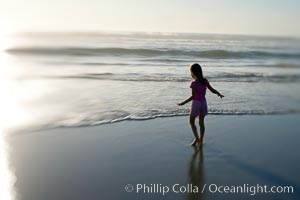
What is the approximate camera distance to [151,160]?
213 inches

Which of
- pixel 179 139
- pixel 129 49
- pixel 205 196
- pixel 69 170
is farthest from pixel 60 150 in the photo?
pixel 129 49

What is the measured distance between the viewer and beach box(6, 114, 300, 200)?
4473 millimetres

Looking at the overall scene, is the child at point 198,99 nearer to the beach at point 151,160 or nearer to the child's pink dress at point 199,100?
the child's pink dress at point 199,100

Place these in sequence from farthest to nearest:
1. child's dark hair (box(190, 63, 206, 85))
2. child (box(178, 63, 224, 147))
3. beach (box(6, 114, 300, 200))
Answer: child (box(178, 63, 224, 147)) → child's dark hair (box(190, 63, 206, 85)) → beach (box(6, 114, 300, 200))

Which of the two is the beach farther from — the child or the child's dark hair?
the child's dark hair

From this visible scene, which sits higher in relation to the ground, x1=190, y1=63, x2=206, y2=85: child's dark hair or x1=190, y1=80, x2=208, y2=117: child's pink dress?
x1=190, y1=63, x2=206, y2=85: child's dark hair

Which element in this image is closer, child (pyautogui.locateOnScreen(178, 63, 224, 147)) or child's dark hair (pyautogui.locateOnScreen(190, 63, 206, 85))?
child's dark hair (pyautogui.locateOnScreen(190, 63, 206, 85))

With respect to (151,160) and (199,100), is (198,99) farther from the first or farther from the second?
(151,160)

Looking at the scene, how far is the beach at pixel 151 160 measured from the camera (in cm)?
447

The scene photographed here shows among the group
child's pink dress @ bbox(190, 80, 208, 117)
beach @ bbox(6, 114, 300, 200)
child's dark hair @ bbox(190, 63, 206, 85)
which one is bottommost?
beach @ bbox(6, 114, 300, 200)

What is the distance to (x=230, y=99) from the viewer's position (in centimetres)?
1008

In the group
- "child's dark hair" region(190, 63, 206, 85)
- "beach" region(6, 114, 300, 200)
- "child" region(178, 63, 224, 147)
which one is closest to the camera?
"beach" region(6, 114, 300, 200)

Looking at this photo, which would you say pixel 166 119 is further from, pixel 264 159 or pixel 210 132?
pixel 264 159

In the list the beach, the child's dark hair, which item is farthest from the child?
the beach
